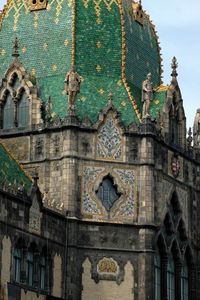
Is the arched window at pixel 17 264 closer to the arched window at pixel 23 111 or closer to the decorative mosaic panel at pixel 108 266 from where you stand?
the decorative mosaic panel at pixel 108 266

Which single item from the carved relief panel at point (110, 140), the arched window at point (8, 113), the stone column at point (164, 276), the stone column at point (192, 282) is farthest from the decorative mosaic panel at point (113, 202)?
the stone column at point (192, 282)

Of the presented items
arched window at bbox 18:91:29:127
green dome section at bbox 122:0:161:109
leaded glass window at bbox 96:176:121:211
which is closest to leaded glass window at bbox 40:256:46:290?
leaded glass window at bbox 96:176:121:211

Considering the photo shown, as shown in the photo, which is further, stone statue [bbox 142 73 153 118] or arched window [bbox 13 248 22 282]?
stone statue [bbox 142 73 153 118]

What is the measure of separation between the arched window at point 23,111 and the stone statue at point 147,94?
494cm

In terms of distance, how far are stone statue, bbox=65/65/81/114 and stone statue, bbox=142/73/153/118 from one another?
3.06m

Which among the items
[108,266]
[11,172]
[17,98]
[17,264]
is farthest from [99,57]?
[17,264]

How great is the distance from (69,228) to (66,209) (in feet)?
2.52

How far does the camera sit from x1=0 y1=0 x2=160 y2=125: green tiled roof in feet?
165

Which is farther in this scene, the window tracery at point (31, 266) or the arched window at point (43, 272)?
the arched window at point (43, 272)

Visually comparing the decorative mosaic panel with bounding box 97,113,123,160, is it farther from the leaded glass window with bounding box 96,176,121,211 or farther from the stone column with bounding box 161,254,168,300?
the stone column with bounding box 161,254,168,300

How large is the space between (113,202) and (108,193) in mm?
421

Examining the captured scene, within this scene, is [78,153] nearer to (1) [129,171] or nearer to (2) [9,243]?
(1) [129,171]

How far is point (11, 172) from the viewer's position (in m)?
45.5

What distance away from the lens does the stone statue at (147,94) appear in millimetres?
49625
